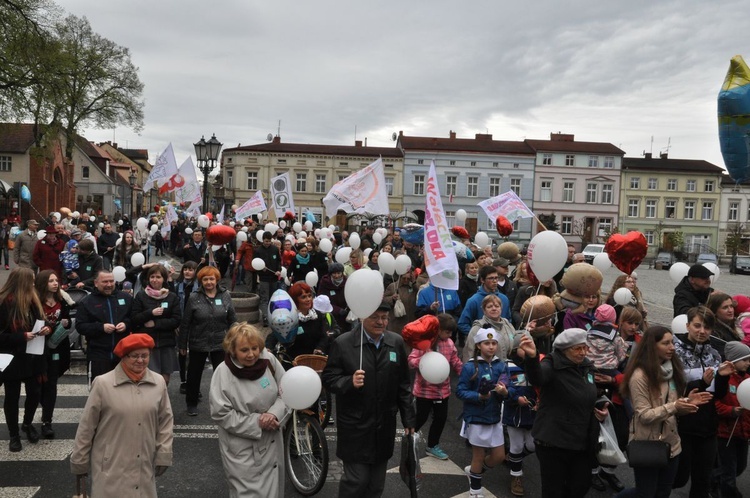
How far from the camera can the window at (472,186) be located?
5841cm

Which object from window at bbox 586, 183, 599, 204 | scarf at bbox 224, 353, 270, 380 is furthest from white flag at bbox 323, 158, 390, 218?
window at bbox 586, 183, 599, 204

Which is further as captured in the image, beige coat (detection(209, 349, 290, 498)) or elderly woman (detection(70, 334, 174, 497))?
beige coat (detection(209, 349, 290, 498))

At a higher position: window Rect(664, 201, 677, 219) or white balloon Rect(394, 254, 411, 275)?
window Rect(664, 201, 677, 219)

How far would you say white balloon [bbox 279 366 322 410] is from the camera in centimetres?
399

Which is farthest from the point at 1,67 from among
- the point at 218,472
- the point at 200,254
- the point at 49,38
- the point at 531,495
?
the point at 531,495

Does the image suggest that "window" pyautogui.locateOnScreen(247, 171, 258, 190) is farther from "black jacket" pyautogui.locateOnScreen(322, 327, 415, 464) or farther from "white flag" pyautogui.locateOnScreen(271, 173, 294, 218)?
"black jacket" pyautogui.locateOnScreen(322, 327, 415, 464)

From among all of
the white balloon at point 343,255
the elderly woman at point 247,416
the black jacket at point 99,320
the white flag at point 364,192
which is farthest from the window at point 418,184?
the elderly woman at point 247,416

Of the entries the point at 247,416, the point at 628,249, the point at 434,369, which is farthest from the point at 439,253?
the point at 247,416

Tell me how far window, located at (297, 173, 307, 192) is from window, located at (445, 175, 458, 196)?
13802mm

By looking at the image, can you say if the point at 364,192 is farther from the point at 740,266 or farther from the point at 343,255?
the point at 740,266

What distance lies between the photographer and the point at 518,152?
191ft

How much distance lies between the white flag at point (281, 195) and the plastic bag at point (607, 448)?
43.4 feet

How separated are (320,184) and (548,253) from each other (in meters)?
54.2

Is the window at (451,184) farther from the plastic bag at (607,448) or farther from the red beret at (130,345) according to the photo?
the red beret at (130,345)
